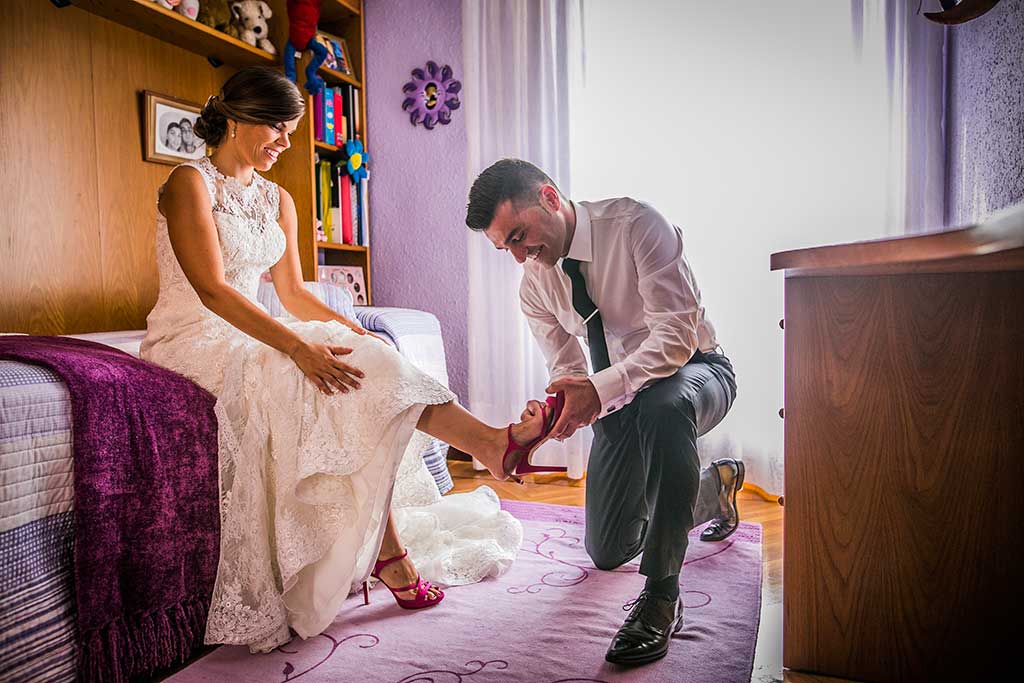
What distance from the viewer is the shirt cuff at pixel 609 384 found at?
1390mm

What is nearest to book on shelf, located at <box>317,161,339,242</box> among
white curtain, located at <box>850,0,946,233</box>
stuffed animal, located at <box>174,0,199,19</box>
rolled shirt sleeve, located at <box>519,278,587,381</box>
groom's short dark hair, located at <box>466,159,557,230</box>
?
stuffed animal, located at <box>174,0,199,19</box>

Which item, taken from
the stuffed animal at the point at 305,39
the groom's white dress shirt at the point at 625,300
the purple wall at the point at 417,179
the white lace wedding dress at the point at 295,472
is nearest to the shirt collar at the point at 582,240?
the groom's white dress shirt at the point at 625,300

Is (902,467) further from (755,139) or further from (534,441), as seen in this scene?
(755,139)

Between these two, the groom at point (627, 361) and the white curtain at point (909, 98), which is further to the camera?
the white curtain at point (909, 98)

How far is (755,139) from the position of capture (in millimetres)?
2562

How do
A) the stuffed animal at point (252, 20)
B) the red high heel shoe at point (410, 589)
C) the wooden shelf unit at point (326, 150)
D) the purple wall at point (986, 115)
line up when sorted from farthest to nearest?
1. the wooden shelf unit at point (326, 150)
2. the stuffed animal at point (252, 20)
3. the red high heel shoe at point (410, 589)
4. the purple wall at point (986, 115)

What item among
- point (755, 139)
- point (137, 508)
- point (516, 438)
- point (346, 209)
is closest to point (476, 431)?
point (516, 438)

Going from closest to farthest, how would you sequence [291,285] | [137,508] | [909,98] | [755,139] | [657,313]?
[137,508] → [657,313] → [291,285] → [909,98] → [755,139]

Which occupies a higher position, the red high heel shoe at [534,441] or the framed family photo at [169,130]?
the framed family photo at [169,130]

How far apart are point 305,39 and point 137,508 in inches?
86.7

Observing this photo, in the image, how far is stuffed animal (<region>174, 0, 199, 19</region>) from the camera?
245 cm

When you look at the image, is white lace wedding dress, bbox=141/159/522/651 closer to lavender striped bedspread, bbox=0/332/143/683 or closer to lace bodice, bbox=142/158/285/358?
lace bodice, bbox=142/158/285/358

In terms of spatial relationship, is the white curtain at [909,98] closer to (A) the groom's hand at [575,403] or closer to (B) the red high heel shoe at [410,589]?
(A) the groom's hand at [575,403]

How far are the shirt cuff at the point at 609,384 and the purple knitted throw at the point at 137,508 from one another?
0.74 meters
